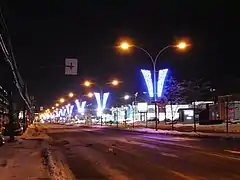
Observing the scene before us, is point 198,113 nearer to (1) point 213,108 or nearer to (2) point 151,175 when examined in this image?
(1) point 213,108

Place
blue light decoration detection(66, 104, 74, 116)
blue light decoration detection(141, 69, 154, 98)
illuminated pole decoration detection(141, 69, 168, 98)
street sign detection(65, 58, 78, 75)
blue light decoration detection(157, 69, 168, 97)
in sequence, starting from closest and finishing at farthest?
street sign detection(65, 58, 78, 75)
blue light decoration detection(157, 69, 168, 97)
illuminated pole decoration detection(141, 69, 168, 98)
blue light decoration detection(141, 69, 154, 98)
blue light decoration detection(66, 104, 74, 116)

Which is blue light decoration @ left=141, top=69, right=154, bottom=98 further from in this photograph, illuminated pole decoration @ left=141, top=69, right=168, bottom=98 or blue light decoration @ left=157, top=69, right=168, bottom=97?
blue light decoration @ left=157, top=69, right=168, bottom=97

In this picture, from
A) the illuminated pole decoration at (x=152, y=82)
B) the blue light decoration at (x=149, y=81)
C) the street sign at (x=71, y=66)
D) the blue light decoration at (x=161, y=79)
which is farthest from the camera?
the blue light decoration at (x=149, y=81)

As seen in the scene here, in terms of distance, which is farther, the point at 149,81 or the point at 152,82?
the point at 152,82

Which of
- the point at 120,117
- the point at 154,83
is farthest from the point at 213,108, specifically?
the point at 120,117

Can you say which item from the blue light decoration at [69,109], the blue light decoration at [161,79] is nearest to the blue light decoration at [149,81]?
the blue light decoration at [161,79]

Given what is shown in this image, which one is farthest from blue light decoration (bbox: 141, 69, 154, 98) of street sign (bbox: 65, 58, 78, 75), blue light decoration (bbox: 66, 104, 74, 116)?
blue light decoration (bbox: 66, 104, 74, 116)

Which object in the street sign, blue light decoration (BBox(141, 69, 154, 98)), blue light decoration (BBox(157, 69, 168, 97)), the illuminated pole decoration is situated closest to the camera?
the street sign

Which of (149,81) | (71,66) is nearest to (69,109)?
(149,81)

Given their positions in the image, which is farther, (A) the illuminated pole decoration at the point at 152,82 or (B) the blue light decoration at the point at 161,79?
(A) the illuminated pole decoration at the point at 152,82

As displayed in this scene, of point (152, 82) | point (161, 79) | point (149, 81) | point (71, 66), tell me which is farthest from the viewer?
point (152, 82)

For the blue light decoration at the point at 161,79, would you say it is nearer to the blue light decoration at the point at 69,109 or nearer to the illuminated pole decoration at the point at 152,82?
the illuminated pole decoration at the point at 152,82

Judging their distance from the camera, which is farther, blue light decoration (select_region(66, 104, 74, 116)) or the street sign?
blue light decoration (select_region(66, 104, 74, 116))

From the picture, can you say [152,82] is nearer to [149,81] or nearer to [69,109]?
[149,81]
